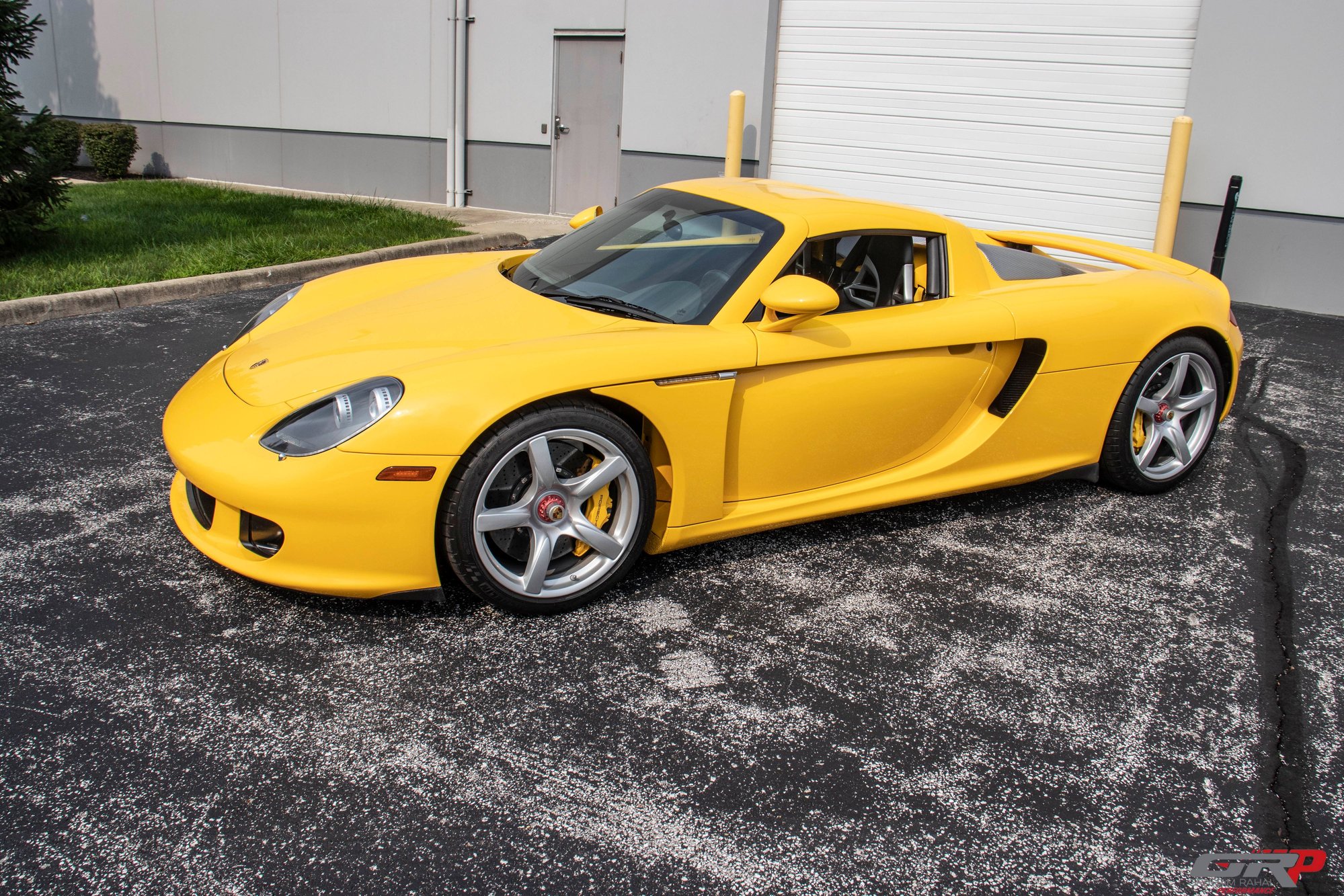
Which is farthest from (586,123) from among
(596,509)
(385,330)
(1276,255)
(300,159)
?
(596,509)

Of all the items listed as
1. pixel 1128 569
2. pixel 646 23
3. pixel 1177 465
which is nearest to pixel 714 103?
pixel 646 23

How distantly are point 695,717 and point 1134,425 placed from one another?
263 cm

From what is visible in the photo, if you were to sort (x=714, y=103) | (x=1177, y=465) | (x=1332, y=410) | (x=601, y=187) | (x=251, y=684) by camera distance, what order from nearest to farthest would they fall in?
1. (x=251, y=684)
2. (x=1177, y=465)
3. (x=1332, y=410)
4. (x=714, y=103)
5. (x=601, y=187)

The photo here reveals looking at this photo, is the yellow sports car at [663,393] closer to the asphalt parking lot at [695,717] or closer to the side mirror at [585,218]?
the side mirror at [585,218]

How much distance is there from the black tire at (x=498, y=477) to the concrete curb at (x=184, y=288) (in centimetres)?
364

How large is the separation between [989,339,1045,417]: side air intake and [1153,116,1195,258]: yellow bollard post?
5.63m

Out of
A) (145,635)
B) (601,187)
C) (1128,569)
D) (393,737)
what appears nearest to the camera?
(393,737)

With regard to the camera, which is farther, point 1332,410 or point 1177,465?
point 1332,410

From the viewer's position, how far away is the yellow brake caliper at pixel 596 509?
308cm

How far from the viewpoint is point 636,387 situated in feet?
9.76

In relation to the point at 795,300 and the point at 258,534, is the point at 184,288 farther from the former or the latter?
the point at 795,300

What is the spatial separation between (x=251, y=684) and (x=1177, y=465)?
3.83 meters

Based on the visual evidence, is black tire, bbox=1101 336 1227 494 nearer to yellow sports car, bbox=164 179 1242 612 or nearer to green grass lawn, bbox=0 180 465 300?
yellow sports car, bbox=164 179 1242 612

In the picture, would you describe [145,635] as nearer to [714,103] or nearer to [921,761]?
[921,761]
